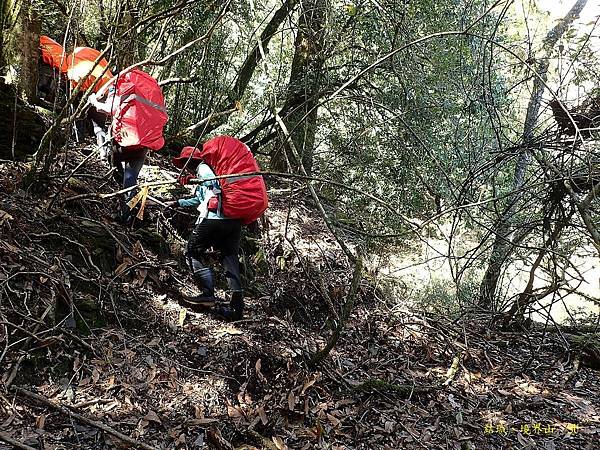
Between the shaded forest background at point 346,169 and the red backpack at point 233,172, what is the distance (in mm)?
413

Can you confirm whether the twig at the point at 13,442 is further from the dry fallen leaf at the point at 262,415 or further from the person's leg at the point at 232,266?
the person's leg at the point at 232,266

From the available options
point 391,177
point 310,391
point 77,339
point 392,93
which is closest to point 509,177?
point 391,177

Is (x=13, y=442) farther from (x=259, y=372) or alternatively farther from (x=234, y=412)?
(x=259, y=372)

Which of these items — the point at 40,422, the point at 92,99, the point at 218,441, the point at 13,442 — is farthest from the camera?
the point at 92,99

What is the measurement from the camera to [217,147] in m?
5.23

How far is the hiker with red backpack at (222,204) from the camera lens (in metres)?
5.21

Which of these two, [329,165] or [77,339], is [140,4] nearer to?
[77,339]

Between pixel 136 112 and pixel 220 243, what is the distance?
1667 mm

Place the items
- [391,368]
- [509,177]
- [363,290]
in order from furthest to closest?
[509,177] → [363,290] → [391,368]

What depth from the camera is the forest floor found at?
147 inches

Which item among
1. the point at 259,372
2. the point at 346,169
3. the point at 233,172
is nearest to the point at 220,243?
the point at 233,172

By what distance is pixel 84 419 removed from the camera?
3.47m

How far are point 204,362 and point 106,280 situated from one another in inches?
49.2

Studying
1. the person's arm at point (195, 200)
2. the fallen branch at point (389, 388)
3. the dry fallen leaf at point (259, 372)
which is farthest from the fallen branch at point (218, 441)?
the person's arm at point (195, 200)
